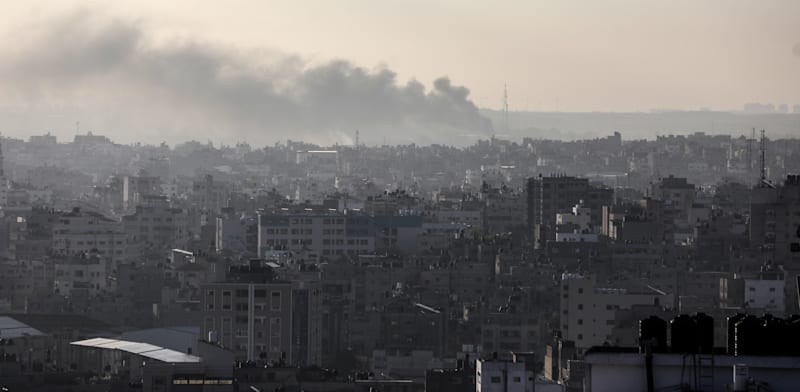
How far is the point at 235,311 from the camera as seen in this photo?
44562 mm

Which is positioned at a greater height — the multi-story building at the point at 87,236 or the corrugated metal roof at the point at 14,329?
the multi-story building at the point at 87,236

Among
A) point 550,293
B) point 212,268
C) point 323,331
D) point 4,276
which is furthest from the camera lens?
point 4,276

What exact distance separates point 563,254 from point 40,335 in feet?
Result: 72.0

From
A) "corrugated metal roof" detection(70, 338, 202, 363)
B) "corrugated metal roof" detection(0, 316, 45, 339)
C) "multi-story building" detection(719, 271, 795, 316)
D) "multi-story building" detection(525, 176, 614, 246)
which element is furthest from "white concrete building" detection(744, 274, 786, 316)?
"multi-story building" detection(525, 176, 614, 246)

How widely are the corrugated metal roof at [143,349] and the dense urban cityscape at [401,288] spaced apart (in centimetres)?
10

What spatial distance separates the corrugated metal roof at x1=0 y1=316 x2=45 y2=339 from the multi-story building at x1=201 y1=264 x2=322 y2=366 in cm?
287

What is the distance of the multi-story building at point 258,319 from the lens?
4388 cm

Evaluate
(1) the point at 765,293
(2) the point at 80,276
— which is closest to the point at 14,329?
(1) the point at 765,293

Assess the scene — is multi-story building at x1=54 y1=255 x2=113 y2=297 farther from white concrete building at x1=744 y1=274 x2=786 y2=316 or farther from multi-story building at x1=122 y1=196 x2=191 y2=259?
white concrete building at x1=744 y1=274 x2=786 y2=316

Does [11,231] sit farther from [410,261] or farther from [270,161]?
[270,161]

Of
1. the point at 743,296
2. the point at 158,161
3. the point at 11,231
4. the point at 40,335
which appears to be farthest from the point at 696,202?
the point at 158,161

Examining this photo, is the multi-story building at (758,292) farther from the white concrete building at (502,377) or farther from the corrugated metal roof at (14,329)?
the white concrete building at (502,377)

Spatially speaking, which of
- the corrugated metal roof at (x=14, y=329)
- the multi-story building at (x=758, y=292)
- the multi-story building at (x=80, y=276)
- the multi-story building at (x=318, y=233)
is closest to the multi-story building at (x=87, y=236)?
the multi-story building at (x=318, y=233)

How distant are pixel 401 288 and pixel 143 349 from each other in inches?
763
